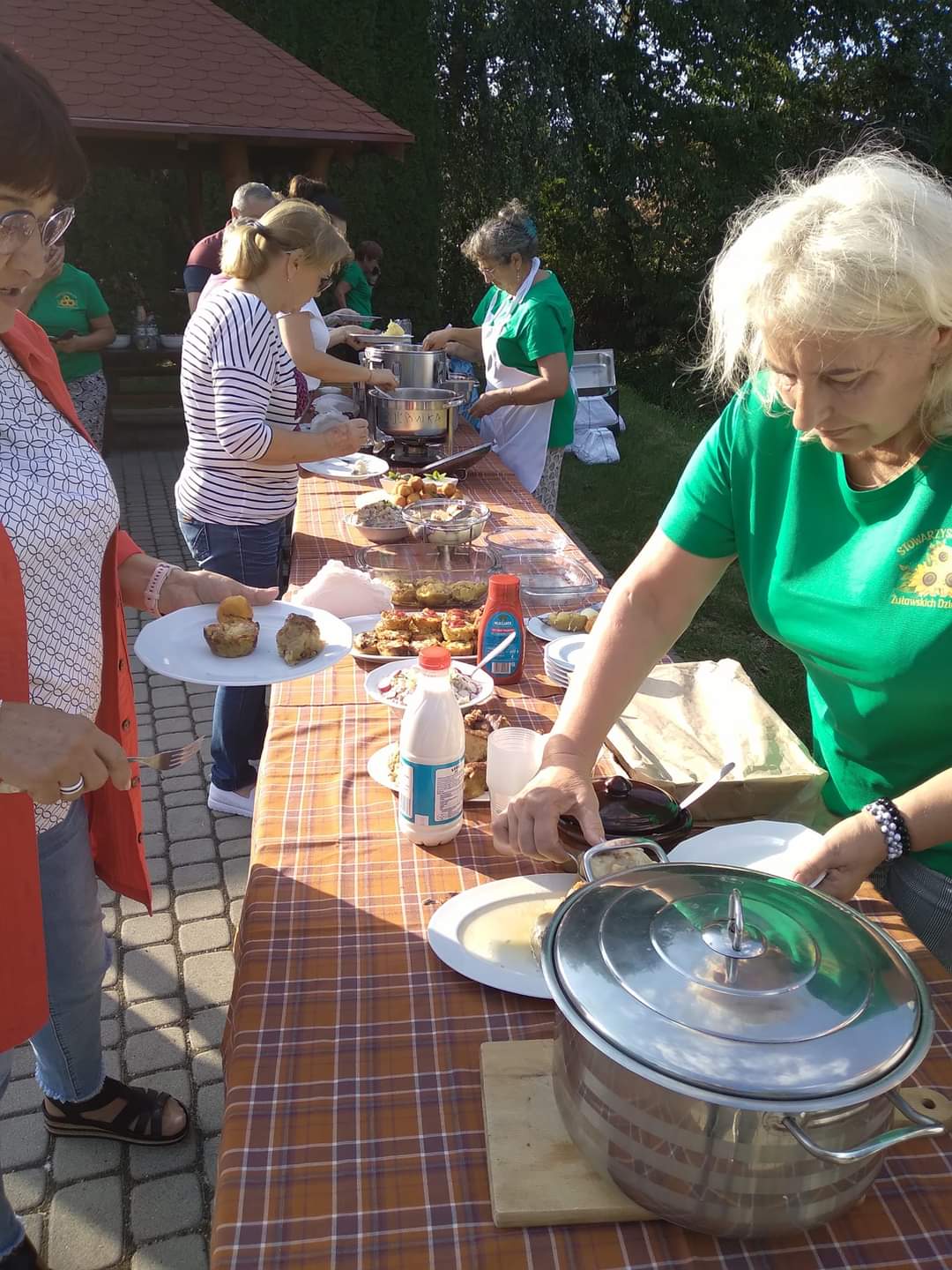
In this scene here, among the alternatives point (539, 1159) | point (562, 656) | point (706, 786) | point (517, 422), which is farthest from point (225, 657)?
point (517, 422)

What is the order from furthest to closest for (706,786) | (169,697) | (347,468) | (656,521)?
(656,521)
(169,697)
(347,468)
(706,786)

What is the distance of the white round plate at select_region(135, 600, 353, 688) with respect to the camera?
6.02 ft

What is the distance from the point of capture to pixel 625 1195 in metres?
0.94

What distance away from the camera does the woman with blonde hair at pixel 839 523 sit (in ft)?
4.25

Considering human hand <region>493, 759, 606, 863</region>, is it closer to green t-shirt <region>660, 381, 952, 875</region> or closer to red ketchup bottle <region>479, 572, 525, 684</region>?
green t-shirt <region>660, 381, 952, 875</region>

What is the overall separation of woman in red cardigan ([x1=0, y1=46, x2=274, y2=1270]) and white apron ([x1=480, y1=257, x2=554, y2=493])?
3138 mm

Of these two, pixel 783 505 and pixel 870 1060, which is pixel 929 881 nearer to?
pixel 783 505

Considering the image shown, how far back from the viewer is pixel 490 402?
491 cm

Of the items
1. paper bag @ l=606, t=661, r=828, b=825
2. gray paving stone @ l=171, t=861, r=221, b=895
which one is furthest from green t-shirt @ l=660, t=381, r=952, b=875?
gray paving stone @ l=171, t=861, r=221, b=895

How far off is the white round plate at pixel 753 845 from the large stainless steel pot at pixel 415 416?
127 inches

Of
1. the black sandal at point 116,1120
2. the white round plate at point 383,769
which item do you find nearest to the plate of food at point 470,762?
the white round plate at point 383,769

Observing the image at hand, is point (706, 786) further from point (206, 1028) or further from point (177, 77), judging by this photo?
point (177, 77)

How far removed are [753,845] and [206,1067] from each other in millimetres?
1727

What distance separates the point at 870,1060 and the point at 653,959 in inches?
7.9
